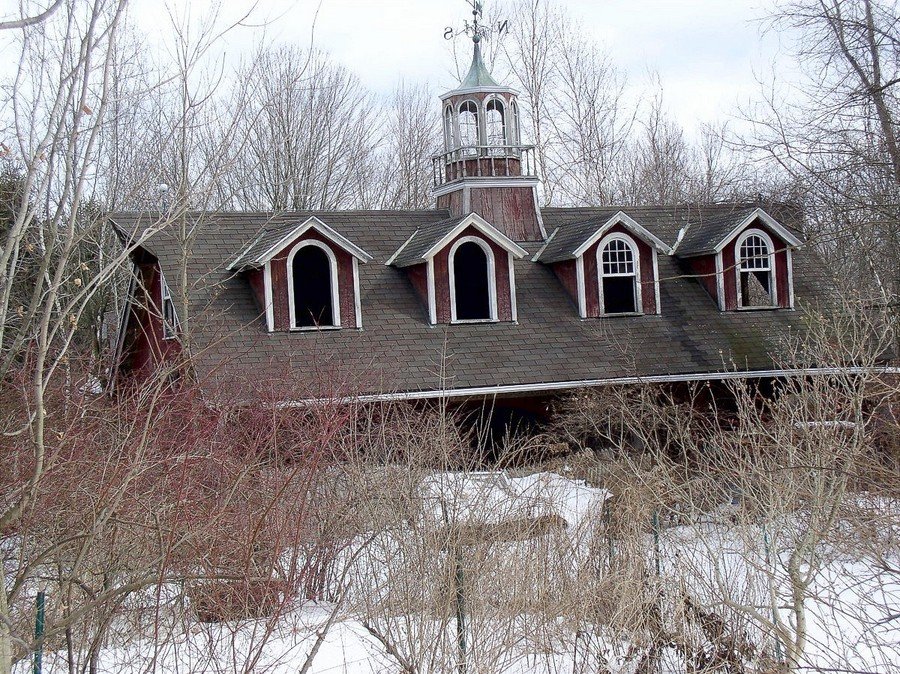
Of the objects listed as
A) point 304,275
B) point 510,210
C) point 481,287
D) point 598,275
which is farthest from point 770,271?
point 304,275

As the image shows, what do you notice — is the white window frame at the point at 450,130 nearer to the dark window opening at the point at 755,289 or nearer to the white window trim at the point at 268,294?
the white window trim at the point at 268,294

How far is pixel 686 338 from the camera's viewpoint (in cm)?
1792

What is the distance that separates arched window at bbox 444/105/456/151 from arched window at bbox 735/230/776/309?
19.3 ft

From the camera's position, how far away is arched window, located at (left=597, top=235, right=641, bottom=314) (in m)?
18.2

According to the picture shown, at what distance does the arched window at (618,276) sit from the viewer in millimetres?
18234

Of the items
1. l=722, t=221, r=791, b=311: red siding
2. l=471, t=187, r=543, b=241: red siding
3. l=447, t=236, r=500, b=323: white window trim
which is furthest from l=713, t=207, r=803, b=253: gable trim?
l=447, t=236, r=500, b=323: white window trim

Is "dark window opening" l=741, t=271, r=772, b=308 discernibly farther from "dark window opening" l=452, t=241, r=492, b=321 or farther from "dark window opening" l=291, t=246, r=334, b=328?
"dark window opening" l=291, t=246, r=334, b=328

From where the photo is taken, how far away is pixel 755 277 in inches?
772

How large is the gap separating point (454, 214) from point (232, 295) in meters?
5.15

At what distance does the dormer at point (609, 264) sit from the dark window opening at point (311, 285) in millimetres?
4196

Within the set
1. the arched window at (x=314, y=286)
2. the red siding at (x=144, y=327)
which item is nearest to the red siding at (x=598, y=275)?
the arched window at (x=314, y=286)

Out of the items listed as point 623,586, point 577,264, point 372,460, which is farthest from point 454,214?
point 623,586

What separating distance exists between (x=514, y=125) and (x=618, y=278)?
3.76 metres

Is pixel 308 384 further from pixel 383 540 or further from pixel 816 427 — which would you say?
pixel 816 427
